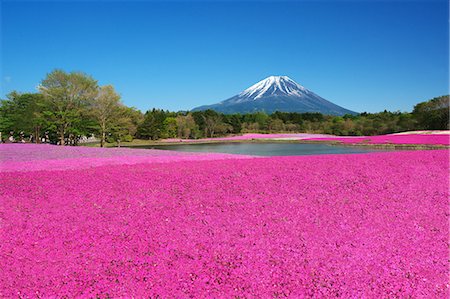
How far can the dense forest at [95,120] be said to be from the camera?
49719 millimetres

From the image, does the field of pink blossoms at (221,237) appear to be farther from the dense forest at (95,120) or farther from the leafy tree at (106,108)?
the leafy tree at (106,108)

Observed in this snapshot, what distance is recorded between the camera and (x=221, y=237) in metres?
7.00

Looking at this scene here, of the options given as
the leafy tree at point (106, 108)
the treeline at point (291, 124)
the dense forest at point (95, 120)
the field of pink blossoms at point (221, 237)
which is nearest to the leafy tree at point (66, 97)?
the dense forest at point (95, 120)

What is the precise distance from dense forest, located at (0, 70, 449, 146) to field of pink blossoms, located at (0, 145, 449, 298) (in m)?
43.0

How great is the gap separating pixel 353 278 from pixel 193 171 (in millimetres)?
8843

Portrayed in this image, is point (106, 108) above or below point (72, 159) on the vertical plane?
above

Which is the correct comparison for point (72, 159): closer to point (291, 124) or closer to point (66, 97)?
point (66, 97)

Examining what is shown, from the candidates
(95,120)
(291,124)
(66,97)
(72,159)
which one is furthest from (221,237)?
(291,124)

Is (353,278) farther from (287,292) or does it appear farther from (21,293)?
(21,293)

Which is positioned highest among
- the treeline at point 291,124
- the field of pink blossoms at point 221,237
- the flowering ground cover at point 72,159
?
the treeline at point 291,124

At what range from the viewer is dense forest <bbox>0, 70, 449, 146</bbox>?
163 ft

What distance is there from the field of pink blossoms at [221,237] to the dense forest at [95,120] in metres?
43.0

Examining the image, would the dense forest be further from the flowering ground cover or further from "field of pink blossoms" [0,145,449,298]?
"field of pink blossoms" [0,145,449,298]

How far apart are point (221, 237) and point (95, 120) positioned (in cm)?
5349
